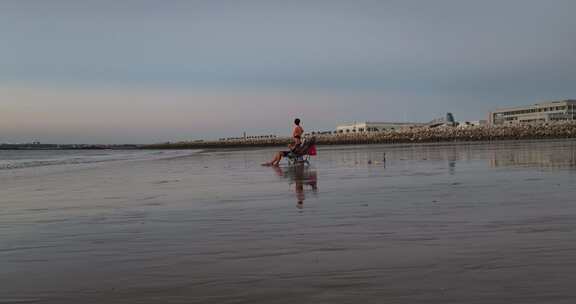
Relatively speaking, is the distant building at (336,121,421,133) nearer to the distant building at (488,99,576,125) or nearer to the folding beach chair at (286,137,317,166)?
the distant building at (488,99,576,125)

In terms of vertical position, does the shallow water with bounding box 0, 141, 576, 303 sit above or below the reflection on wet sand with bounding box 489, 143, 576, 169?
below

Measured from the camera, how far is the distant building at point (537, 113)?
9388 cm

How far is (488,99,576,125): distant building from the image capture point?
93.9 m

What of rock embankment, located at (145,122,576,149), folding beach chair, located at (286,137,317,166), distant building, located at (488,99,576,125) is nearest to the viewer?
folding beach chair, located at (286,137,317,166)

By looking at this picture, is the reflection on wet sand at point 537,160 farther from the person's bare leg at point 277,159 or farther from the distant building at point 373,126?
the distant building at point 373,126

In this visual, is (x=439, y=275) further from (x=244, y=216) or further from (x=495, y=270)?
(x=244, y=216)

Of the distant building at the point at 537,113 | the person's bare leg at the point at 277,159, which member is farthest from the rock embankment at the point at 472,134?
the person's bare leg at the point at 277,159

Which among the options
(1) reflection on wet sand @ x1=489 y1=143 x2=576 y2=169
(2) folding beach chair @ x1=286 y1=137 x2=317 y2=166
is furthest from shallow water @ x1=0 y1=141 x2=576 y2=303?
(2) folding beach chair @ x1=286 y1=137 x2=317 y2=166

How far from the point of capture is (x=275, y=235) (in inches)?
189

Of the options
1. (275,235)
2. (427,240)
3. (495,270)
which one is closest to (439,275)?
(495,270)

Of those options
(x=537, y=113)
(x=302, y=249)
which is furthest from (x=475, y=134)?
(x=302, y=249)

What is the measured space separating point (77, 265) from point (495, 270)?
3222mm

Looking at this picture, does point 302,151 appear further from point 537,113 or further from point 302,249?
point 537,113

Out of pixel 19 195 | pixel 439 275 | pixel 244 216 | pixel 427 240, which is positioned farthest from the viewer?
pixel 19 195
